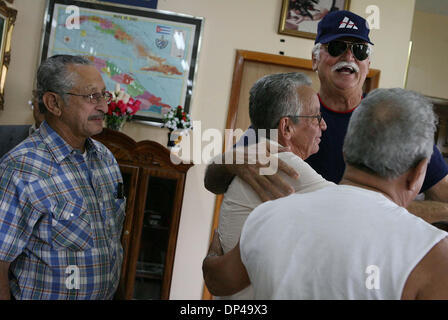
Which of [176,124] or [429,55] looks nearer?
[176,124]

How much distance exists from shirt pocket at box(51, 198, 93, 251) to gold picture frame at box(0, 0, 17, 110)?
8.21ft

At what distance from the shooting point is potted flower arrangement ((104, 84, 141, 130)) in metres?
3.73

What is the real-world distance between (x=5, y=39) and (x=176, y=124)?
162cm

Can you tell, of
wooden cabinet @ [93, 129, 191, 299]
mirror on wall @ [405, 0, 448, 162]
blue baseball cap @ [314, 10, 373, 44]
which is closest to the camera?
blue baseball cap @ [314, 10, 373, 44]

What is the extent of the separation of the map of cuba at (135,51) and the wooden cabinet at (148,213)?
52 centimetres

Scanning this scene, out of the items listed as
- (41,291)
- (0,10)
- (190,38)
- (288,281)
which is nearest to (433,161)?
(288,281)

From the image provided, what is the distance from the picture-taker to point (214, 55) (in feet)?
13.5

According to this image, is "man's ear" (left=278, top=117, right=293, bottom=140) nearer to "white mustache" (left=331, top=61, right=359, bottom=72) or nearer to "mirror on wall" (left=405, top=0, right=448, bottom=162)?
"white mustache" (left=331, top=61, right=359, bottom=72)

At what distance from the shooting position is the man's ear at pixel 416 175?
3.17 feet

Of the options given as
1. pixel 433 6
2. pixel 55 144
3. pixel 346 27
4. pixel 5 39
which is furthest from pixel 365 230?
pixel 433 6

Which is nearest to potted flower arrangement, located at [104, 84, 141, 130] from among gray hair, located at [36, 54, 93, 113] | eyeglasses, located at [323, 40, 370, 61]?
gray hair, located at [36, 54, 93, 113]

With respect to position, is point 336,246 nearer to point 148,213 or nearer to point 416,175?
point 416,175

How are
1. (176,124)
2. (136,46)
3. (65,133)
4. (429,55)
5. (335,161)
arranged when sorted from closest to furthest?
(335,161), (65,133), (176,124), (136,46), (429,55)

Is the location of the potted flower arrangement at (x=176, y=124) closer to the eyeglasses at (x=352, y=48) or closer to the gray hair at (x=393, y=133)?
the eyeglasses at (x=352, y=48)
